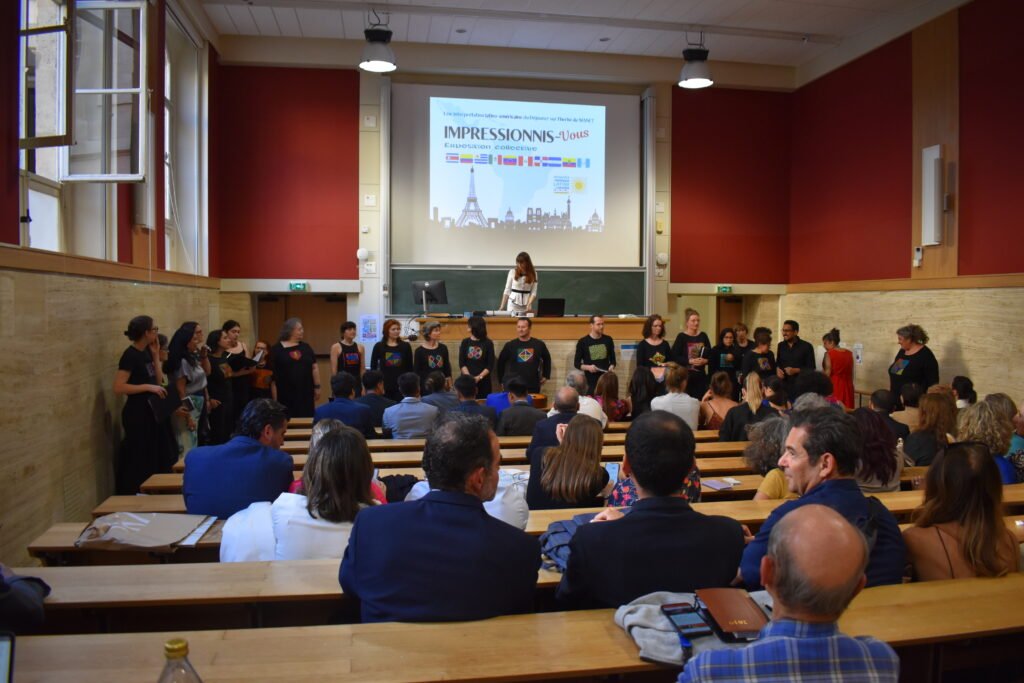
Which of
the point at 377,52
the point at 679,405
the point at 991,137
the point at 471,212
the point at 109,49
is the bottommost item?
the point at 679,405

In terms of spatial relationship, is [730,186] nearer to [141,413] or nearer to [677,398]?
[677,398]

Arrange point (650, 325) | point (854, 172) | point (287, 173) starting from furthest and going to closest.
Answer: point (287, 173)
point (854, 172)
point (650, 325)

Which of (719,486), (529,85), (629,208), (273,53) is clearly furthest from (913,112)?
(273,53)

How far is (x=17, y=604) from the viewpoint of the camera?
6.27 feet

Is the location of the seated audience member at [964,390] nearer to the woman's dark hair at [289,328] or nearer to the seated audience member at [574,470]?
the seated audience member at [574,470]

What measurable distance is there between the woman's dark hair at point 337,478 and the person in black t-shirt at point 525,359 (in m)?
4.97

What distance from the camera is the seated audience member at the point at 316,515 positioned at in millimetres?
2658

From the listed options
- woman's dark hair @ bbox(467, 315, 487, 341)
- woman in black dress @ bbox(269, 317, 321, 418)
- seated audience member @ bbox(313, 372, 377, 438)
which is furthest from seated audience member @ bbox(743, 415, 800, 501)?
woman in black dress @ bbox(269, 317, 321, 418)

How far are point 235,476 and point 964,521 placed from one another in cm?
285

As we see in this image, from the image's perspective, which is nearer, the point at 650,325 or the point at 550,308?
the point at 650,325

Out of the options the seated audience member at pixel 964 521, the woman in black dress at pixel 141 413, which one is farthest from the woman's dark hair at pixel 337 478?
the woman in black dress at pixel 141 413

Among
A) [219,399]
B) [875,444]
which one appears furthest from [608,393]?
[219,399]

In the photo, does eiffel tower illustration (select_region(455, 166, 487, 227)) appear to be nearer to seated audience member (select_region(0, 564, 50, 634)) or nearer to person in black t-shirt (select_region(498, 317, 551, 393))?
person in black t-shirt (select_region(498, 317, 551, 393))

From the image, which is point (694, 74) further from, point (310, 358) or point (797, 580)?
point (797, 580)
